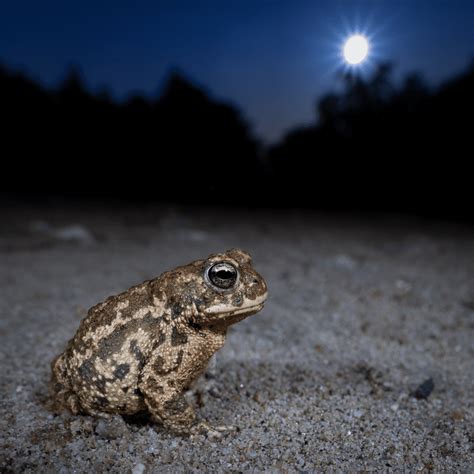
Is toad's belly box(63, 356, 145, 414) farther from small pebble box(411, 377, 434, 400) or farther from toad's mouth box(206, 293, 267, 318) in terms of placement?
small pebble box(411, 377, 434, 400)

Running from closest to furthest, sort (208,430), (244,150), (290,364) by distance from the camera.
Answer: (208,430), (290,364), (244,150)

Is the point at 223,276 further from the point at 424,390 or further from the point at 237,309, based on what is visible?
the point at 424,390

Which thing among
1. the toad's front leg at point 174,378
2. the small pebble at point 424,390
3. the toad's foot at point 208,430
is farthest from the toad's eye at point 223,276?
the small pebble at point 424,390

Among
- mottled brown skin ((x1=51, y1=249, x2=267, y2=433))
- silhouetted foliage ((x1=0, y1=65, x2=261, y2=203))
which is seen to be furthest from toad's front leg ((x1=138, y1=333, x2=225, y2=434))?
silhouetted foliage ((x1=0, y1=65, x2=261, y2=203))

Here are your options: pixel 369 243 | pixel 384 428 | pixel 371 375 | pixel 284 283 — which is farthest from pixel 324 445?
pixel 369 243

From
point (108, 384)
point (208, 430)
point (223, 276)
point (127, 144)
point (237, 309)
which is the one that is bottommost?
point (208, 430)

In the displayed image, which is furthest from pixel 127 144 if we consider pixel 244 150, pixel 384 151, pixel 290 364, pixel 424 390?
pixel 424 390
